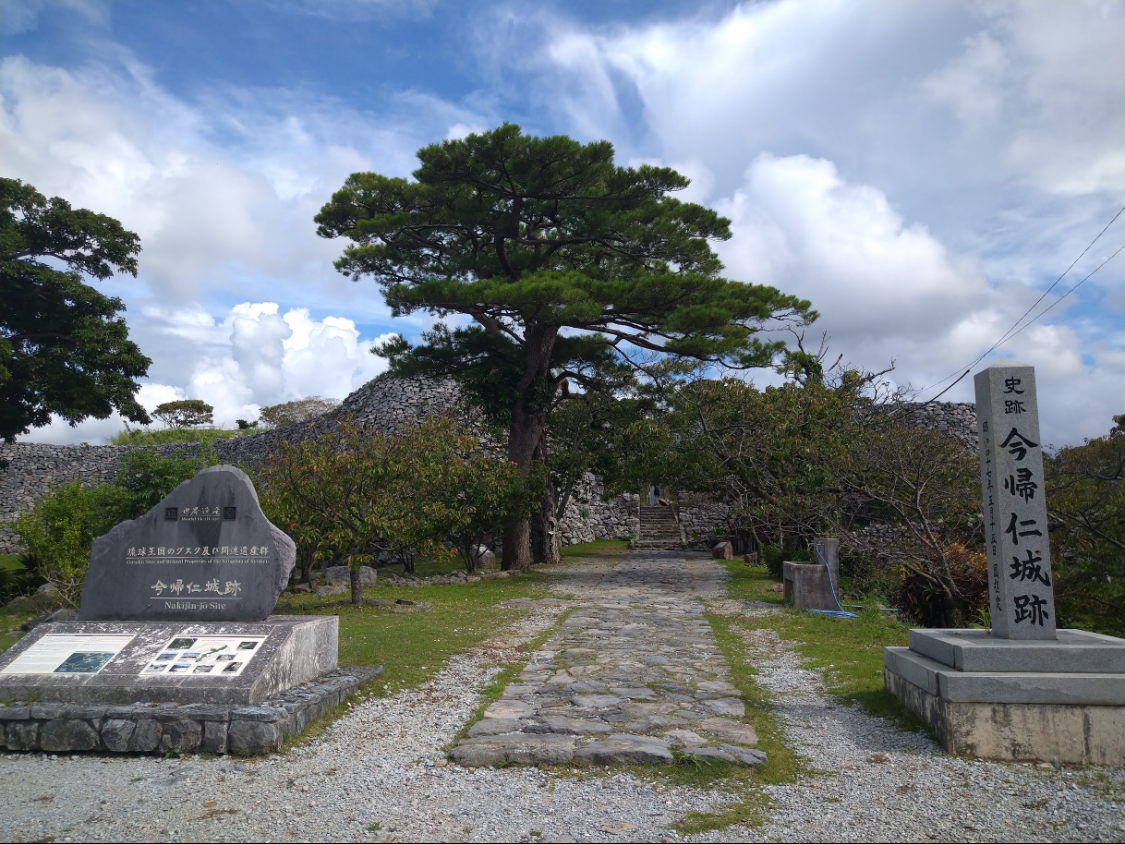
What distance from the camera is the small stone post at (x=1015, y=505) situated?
464 centimetres

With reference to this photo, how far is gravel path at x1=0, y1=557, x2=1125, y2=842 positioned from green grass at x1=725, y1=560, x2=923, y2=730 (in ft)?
1.94

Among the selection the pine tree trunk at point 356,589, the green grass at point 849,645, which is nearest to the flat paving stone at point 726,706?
the green grass at point 849,645

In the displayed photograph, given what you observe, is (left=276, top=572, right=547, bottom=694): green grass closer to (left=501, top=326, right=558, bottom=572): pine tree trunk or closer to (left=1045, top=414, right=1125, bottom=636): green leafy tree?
(left=501, top=326, right=558, bottom=572): pine tree trunk

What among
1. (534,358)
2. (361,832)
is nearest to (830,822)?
(361,832)

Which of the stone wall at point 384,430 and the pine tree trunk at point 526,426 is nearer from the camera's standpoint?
the pine tree trunk at point 526,426

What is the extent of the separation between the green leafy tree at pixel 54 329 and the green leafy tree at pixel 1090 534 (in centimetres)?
1573

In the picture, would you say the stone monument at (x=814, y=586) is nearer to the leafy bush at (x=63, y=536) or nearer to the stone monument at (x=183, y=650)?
the stone monument at (x=183, y=650)

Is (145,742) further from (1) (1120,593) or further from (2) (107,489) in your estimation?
(2) (107,489)

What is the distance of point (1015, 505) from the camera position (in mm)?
4754

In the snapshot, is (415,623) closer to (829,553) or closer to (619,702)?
(619,702)

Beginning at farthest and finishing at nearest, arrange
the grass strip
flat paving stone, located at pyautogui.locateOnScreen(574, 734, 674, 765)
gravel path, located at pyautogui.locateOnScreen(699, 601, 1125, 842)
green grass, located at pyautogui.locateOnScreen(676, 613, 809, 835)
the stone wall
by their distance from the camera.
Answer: the stone wall → the grass strip → flat paving stone, located at pyautogui.locateOnScreen(574, 734, 674, 765) → green grass, located at pyautogui.locateOnScreen(676, 613, 809, 835) → gravel path, located at pyautogui.locateOnScreen(699, 601, 1125, 842)

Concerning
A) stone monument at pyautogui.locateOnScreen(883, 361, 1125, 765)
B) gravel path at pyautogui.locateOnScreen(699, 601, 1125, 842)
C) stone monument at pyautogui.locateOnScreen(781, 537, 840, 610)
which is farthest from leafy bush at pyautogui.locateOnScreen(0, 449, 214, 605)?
stone monument at pyautogui.locateOnScreen(883, 361, 1125, 765)

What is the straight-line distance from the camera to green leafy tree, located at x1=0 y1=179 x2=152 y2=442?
15.2m

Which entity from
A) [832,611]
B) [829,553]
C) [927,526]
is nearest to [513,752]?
[927,526]
